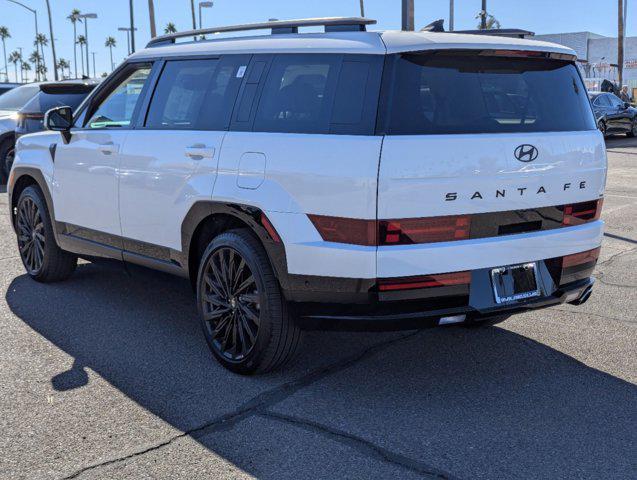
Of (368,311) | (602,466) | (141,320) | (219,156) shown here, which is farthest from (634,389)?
(141,320)

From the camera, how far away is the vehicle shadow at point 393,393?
3522mm

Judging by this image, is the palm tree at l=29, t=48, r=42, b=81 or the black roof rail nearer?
the black roof rail

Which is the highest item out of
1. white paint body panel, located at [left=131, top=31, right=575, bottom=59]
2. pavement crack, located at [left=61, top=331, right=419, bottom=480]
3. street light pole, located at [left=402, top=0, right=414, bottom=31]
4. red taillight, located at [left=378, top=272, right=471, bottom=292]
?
street light pole, located at [left=402, top=0, right=414, bottom=31]

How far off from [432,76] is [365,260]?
998 millimetres

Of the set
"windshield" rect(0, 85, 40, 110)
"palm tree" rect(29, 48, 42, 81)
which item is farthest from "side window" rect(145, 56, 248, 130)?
"palm tree" rect(29, 48, 42, 81)

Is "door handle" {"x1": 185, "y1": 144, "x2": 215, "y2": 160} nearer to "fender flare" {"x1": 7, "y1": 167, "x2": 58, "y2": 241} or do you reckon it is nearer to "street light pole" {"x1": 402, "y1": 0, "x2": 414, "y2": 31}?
"fender flare" {"x1": 7, "y1": 167, "x2": 58, "y2": 241}

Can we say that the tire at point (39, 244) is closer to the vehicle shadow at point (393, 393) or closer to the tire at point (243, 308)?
the vehicle shadow at point (393, 393)

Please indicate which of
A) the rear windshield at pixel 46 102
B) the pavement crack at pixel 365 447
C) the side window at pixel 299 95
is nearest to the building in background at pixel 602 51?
the rear windshield at pixel 46 102

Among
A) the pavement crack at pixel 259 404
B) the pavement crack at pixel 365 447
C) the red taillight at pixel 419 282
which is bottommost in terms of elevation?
the pavement crack at pixel 365 447

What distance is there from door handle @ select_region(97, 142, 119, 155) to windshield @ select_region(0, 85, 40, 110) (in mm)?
9632

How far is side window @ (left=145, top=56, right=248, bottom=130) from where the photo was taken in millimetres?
4680

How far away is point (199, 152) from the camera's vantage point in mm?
4625

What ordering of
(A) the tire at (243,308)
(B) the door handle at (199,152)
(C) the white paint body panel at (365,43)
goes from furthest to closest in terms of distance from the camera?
(B) the door handle at (199,152) → (A) the tire at (243,308) → (C) the white paint body panel at (365,43)

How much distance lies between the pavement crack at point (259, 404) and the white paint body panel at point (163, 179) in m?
1.19
